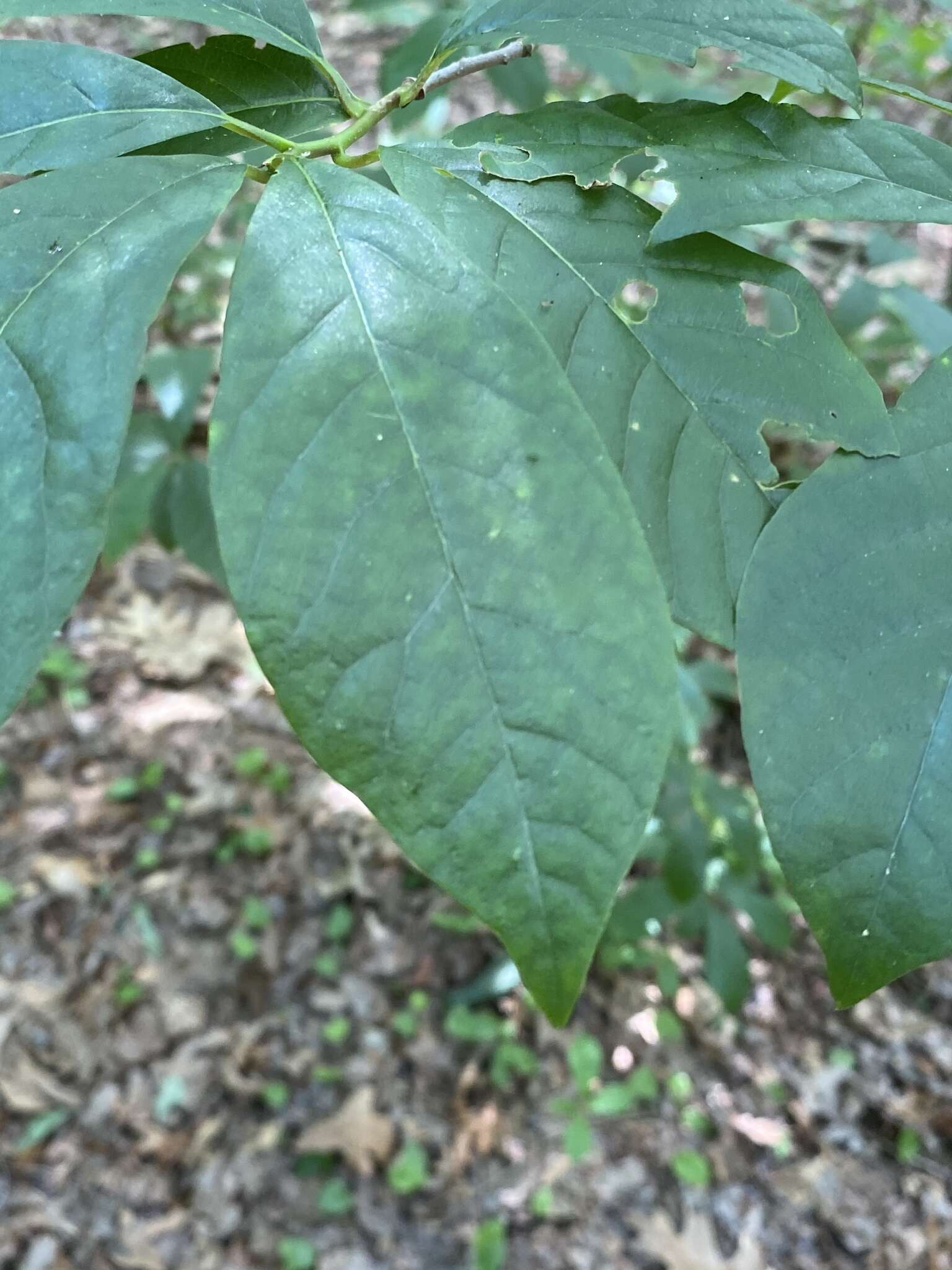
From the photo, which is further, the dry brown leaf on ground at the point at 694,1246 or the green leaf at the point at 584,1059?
the green leaf at the point at 584,1059

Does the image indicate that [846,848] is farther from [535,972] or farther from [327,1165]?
[327,1165]

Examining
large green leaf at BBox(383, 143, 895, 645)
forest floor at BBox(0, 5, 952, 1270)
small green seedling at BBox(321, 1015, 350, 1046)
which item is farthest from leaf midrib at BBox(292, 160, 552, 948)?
small green seedling at BBox(321, 1015, 350, 1046)

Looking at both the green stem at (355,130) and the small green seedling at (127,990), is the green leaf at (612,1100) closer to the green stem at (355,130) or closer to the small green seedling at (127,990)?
the small green seedling at (127,990)

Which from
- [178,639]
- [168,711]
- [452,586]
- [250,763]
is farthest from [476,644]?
[178,639]

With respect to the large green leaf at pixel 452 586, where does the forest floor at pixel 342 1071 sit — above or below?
below

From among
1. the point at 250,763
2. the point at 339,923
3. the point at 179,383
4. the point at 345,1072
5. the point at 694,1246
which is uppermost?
the point at 179,383

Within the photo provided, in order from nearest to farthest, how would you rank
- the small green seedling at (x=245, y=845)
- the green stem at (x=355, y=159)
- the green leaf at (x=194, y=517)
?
the green stem at (x=355, y=159)
the green leaf at (x=194, y=517)
the small green seedling at (x=245, y=845)

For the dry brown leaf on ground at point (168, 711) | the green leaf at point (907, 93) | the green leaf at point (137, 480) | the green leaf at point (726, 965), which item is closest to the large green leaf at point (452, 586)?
the green leaf at point (907, 93)

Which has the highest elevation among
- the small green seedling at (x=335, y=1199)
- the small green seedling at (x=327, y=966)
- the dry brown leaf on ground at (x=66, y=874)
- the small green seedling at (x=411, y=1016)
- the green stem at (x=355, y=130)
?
the green stem at (x=355, y=130)

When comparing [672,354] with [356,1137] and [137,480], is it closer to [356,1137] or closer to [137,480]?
[137,480]
